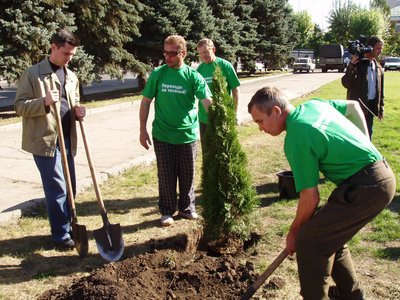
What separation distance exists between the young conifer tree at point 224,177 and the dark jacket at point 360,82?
323 cm

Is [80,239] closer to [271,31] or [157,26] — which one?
[157,26]

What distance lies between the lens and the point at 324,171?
2865mm

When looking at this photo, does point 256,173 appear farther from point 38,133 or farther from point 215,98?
point 38,133

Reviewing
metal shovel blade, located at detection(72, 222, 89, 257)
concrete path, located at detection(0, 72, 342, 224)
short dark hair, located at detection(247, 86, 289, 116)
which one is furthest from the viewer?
concrete path, located at detection(0, 72, 342, 224)

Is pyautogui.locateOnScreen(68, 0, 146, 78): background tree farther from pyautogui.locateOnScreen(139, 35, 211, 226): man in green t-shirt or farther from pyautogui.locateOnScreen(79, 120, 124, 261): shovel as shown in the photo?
pyautogui.locateOnScreen(79, 120, 124, 261): shovel

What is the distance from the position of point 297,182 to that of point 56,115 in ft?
7.68

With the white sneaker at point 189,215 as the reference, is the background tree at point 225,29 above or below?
above

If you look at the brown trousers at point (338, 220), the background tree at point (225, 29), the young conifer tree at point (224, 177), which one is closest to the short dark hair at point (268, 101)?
the brown trousers at point (338, 220)

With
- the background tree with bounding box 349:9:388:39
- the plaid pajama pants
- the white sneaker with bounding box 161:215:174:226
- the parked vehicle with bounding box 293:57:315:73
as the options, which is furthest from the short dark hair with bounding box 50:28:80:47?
the background tree with bounding box 349:9:388:39

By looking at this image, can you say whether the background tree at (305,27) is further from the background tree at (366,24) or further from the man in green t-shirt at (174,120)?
the man in green t-shirt at (174,120)

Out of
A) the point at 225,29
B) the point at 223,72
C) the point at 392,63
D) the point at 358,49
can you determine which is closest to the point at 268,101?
the point at 223,72

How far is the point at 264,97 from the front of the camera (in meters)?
2.80

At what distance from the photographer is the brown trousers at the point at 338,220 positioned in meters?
2.75

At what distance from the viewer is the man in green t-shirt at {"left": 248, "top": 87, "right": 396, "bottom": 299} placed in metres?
2.68
